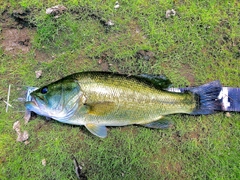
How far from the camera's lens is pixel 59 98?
3.68 metres

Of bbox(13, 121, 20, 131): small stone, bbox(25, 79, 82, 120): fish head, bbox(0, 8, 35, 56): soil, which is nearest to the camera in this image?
bbox(25, 79, 82, 120): fish head

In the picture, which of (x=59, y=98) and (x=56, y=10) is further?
(x=56, y=10)

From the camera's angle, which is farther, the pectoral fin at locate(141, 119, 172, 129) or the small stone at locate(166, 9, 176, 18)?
the small stone at locate(166, 9, 176, 18)

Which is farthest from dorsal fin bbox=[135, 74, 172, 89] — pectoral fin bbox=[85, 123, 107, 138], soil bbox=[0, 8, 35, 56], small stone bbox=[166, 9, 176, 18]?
soil bbox=[0, 8, 35, 56]

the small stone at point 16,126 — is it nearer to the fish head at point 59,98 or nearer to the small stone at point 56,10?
the fish head at point 59,98

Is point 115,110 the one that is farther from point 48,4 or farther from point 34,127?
point 48,4

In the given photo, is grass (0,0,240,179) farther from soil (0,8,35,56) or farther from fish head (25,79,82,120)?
fish head (25,79,82,120)

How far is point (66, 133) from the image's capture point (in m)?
4.16

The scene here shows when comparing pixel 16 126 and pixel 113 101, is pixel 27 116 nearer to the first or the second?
pixel 16 126

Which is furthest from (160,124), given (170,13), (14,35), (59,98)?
(14,35)

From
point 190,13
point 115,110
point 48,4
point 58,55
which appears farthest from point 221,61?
point 48,4

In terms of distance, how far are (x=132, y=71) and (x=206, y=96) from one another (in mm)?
1240

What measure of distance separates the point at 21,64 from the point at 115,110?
187 cm

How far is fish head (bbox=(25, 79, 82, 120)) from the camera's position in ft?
12.1
